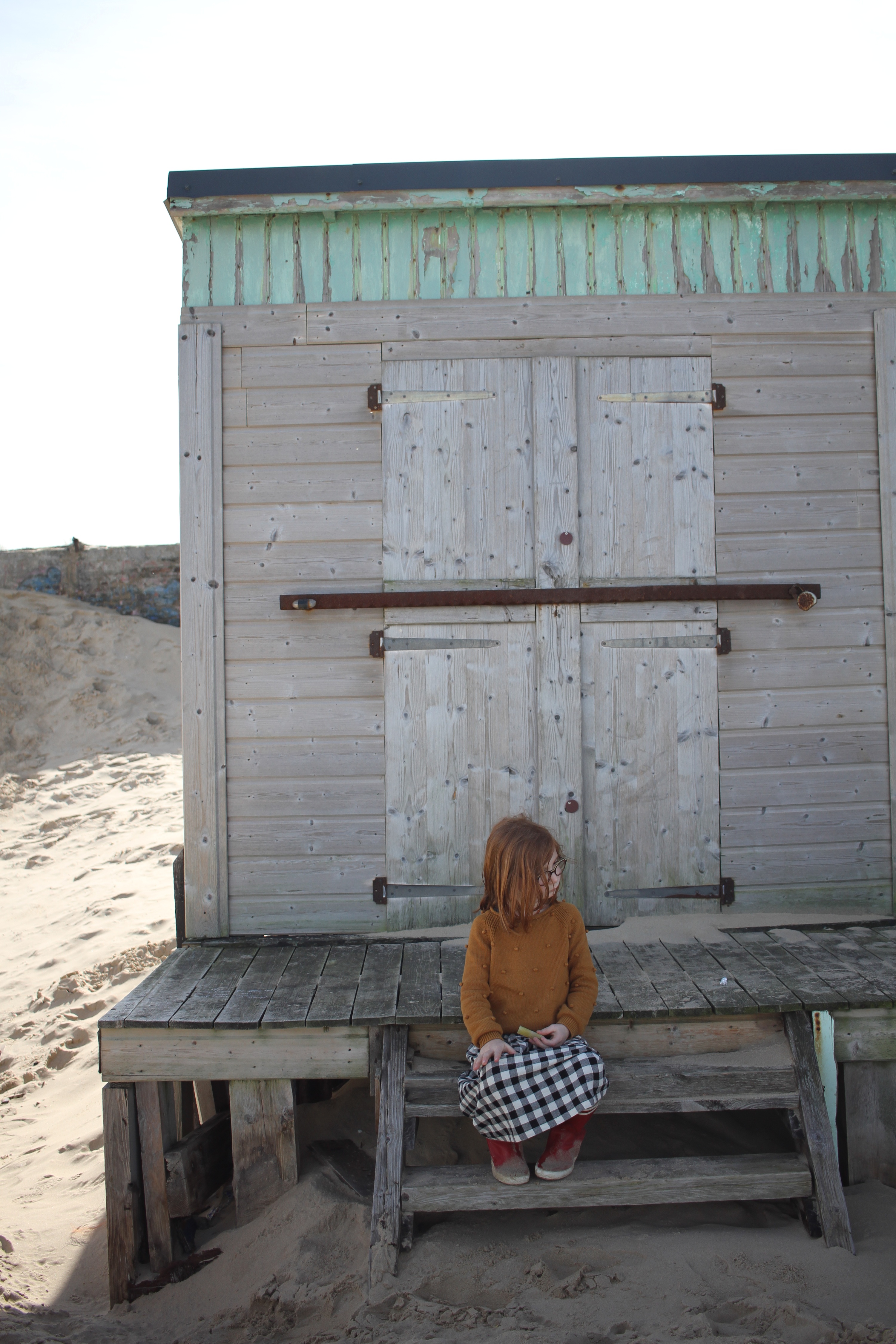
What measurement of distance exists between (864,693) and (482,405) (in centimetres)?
208

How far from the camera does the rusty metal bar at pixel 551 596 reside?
3.79m

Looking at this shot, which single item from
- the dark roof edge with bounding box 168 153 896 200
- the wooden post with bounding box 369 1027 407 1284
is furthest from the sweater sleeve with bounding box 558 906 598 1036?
the dark roof edge with bounding box 168 153 896 200

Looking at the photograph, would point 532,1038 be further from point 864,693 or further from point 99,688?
point 99,688

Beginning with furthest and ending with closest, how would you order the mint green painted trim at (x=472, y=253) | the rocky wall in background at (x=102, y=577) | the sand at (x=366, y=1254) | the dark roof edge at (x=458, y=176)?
the rocky wall in background at (x=102, y=577) < the mint green painted trim at (x=472, y=253) < the dark roof edge at (x=458, y=176) < the sand at (x=366, y=1254)

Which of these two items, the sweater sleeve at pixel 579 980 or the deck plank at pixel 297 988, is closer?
the sweater sleeve at pixel 579 980

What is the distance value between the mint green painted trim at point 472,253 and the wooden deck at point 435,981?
2.73 meters

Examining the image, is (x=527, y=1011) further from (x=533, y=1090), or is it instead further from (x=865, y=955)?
(x=865, y=955)

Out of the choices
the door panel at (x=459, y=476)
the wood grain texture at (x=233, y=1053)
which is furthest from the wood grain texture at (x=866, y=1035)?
the door panel at (x=459, y=476)

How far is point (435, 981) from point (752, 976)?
43.7 inches

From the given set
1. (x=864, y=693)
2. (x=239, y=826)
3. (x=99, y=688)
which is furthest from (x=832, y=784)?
(x=99, y=688)

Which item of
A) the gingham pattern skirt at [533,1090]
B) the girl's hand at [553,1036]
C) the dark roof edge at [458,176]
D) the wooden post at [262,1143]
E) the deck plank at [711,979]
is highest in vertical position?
the dark roof edge at [458,176]

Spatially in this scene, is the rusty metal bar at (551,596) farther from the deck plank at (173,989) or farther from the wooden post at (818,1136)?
the wooden post at (818,1136)

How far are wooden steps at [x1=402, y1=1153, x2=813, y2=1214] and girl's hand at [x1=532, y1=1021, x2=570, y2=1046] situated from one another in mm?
408

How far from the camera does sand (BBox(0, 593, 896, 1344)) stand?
7.43 ft
